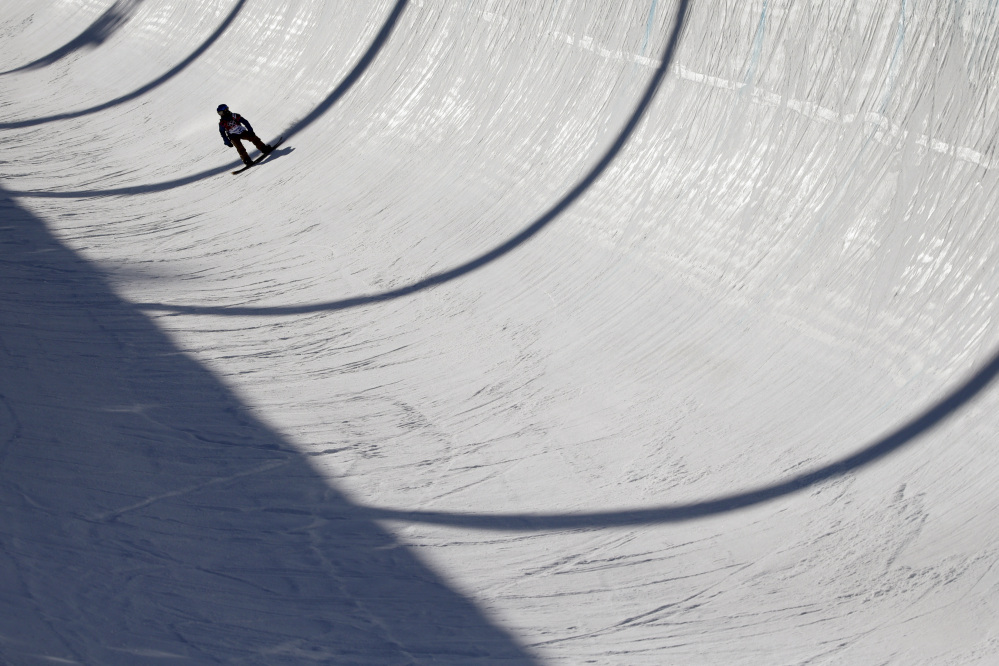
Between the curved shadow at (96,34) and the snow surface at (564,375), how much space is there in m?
6.80

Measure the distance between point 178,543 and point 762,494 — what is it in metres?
2.52

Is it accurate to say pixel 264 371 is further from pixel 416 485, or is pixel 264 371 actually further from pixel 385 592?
pixel 385 592

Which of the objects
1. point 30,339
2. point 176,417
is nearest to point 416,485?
point 176,417

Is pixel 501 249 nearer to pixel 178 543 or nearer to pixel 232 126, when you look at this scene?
pixel 178 543

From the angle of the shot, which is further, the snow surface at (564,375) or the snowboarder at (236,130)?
the snowboarder at (236,130)

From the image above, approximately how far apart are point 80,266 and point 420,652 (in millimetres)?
4953

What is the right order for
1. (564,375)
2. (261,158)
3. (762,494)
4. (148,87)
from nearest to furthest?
(762,494) → (564,375) → (261,158) → (148,87)

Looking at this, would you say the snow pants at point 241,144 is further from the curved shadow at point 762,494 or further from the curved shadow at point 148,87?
the curved shadow at point 762,494

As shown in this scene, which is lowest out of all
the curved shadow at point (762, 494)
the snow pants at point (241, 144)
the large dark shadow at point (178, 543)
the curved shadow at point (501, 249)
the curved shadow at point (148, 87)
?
the large dark shadow at point (178, 543)

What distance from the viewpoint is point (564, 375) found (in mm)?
5039

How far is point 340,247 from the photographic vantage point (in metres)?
6.94

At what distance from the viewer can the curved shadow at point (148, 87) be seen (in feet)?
36.8

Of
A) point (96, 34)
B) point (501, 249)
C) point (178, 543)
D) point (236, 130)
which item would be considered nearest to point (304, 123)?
point (236, 130)

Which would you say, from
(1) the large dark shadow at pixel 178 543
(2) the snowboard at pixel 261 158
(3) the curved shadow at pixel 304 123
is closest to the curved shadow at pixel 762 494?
(1) the large dark shadow at pixel 178 543
